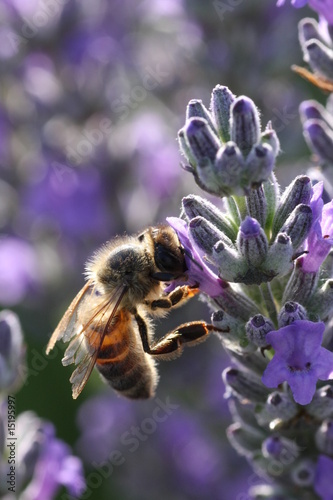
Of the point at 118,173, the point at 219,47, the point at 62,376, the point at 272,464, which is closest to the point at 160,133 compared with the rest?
the point at 118,173

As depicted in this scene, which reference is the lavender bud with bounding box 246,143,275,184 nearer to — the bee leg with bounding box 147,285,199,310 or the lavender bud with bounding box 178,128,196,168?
the lavender bud with bounding box 178,128,196,168

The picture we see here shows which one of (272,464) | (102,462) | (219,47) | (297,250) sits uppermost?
(219,47)

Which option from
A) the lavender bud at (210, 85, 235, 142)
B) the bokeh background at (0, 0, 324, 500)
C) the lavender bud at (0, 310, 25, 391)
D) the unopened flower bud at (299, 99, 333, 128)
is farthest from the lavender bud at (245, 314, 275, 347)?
the bokeh background at (0, 0, 324, 500)

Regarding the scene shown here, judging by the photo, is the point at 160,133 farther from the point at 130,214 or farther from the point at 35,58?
the point at 35,58

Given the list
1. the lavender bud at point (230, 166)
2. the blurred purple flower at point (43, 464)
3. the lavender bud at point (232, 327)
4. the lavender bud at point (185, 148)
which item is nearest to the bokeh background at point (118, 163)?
the blurred purple flower at point (43, 464)

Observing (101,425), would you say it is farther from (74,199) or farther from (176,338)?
(176,338)

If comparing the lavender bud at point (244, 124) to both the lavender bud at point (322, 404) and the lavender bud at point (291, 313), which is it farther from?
the lavender bud at point (322, 404)

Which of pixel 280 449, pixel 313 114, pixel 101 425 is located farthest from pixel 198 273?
pixel 101 425
